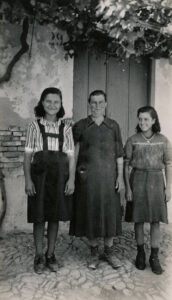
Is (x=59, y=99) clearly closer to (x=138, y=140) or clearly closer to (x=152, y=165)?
(x=138, y=140)

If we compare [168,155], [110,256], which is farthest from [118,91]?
[110,256]

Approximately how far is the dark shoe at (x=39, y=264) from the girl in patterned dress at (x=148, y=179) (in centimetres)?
93

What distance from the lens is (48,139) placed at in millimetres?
3336

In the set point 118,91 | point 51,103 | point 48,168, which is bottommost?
point 48,168

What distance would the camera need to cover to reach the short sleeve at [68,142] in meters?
3.41

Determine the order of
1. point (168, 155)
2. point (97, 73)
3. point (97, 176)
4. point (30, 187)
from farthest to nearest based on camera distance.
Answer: point (97, 73) → point (168, 155) → point (97, 176) → point (30, 187)

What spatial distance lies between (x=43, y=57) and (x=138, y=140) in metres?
1.72

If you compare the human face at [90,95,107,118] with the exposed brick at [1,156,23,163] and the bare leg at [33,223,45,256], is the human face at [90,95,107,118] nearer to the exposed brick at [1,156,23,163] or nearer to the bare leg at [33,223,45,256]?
the bare leg at [33,223,45,256]

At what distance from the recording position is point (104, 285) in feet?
10.8

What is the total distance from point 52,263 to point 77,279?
31cm

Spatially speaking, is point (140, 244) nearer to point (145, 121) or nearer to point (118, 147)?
point (118, 147)

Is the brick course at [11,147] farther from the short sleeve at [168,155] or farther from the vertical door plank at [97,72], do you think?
the short sleeve at [168,155]

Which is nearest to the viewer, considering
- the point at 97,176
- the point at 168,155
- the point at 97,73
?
the point at 97,176

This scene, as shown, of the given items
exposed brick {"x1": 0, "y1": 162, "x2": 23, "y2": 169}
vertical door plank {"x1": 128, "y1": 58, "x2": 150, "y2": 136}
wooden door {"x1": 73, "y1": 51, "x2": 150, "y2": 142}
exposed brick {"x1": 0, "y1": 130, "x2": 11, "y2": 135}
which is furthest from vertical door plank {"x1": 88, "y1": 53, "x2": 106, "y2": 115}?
exposed brick {"x1": 0, "y1": 162, "x2": 23, "y2": 169}
